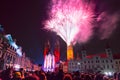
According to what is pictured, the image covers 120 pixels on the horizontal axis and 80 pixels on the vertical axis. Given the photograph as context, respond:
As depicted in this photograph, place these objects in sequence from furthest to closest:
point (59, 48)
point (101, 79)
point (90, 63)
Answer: point (59, 48) → point (90, 63) → point (101, 79)

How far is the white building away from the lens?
72.4 m

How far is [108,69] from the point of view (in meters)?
72.9

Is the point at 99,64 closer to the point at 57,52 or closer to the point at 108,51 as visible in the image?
the point at 108,51

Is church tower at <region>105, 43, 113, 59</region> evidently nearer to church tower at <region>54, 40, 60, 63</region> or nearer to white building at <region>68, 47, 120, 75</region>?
white building at <region>68, 47, 120, 75</region>

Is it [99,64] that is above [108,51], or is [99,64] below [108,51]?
below

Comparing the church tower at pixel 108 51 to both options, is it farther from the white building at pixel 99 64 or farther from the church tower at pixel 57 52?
the church tower at pixel 57 52

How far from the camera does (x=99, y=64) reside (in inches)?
2982

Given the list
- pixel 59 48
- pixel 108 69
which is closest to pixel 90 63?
pixel 108 69

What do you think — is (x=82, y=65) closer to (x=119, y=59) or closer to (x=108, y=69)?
(x=108, y=69)

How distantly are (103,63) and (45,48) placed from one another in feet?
265

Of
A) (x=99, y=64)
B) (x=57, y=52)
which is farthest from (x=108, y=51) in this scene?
(x=57, y=52)

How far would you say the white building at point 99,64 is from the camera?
237 feet

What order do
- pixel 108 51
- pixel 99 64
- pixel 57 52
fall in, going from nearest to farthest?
pixel 99 64
pixel 108 51
pixel 57 52

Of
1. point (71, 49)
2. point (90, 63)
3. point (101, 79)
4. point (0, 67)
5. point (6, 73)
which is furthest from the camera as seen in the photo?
point (71, 49)
